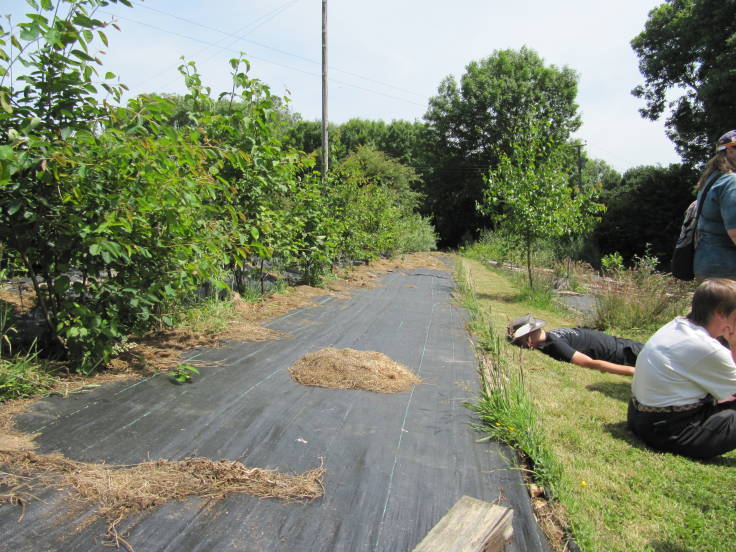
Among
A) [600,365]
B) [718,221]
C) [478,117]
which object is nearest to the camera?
[718,221]

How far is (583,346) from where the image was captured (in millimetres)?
4871

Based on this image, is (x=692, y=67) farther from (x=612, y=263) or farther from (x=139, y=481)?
(x=139, y=481)

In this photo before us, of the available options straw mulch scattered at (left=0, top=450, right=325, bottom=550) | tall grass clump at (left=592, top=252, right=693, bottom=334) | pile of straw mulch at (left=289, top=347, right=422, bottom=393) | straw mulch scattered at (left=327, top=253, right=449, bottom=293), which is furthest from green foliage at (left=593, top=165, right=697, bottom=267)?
straw mulch scattered at (left=0, top=450, right=325, bottom=550)

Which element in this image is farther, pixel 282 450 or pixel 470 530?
pixel 282 450

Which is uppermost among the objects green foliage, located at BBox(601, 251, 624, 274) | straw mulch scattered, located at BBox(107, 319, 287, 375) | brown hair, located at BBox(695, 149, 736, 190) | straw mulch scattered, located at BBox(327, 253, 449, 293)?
brown hair, located at BBox(695, 149, 736, 190)

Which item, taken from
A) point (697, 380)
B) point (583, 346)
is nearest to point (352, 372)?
point (697, 380)

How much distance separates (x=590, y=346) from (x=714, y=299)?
7.84 ft

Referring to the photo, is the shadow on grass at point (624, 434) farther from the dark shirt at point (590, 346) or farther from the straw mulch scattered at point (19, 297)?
the straw mulch scattered at point (19, 297)

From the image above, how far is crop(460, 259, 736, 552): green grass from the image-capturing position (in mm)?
2004

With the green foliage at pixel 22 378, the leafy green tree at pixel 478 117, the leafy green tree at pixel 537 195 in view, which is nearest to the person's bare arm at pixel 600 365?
the green foliage at pixel 22 378

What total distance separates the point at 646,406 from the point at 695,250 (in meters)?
1.07

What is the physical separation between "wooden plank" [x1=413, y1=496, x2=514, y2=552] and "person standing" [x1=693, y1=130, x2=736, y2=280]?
2.19m

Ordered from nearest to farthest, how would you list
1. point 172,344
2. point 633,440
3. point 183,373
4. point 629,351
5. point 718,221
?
point 718,221 < point 633,440 < point 183,373 < point 172,344 < point 629,351

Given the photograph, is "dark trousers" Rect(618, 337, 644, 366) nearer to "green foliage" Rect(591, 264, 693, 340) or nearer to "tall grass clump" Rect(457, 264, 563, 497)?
"green foliage" Rect(591, 264, 693, 340)
